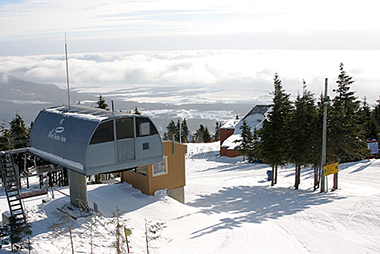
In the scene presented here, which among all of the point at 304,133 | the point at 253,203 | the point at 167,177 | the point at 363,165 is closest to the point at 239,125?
the point at 363,165

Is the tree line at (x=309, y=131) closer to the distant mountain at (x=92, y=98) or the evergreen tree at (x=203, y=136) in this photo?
the evergreen tree at (x=203, y=136)

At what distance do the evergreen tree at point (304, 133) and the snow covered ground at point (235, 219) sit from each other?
2.21 metres

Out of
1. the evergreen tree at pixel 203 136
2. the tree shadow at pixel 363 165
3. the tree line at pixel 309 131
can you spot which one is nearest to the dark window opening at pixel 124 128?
the tree line at pixel 309 131

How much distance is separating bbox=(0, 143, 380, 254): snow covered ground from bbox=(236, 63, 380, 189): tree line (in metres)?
2.21

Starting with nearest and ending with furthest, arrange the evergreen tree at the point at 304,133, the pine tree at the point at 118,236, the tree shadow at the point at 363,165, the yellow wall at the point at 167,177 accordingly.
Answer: the pine tree at the point at 118,236, the yellow wall at the point at 167,177, the evergreen tree at the point at 304,133, the tree shadow at the point at 363,165

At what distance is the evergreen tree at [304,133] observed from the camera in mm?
22344

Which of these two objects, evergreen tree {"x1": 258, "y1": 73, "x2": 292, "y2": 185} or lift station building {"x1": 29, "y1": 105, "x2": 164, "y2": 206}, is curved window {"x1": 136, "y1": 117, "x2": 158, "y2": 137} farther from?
evergreen tree {"x1": 258, "y1": 73, "x2": 292, "y2": 185}

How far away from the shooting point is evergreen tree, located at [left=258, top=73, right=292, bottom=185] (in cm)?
2444

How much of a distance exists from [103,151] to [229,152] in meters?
33.7

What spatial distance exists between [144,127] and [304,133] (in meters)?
12.7

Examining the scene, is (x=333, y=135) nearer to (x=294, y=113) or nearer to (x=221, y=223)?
(x=294, y=113)

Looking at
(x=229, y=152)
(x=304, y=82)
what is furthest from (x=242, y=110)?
(x=304, y=82)

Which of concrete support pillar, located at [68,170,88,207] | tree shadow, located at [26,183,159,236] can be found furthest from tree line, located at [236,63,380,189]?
concrete support pillar, located at [68,170,88,207]

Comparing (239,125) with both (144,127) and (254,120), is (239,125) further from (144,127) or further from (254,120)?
(144,127)
